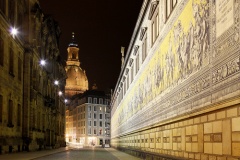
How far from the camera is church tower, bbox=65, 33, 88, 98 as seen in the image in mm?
165375

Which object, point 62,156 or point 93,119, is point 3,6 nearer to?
point 62,156

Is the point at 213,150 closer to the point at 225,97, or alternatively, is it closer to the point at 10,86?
the point at 225,97

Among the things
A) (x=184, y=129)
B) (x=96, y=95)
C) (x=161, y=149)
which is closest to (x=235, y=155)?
(x=184, y=129)

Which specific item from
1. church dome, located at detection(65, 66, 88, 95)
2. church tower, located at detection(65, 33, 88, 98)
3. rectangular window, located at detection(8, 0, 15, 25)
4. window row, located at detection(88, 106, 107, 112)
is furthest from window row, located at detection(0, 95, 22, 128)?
church dome, located at detection(65, 66, 88, 95)

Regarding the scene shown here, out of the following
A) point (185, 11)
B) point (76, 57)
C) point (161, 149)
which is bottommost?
point (161, 149)

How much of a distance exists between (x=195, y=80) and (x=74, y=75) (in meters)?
161

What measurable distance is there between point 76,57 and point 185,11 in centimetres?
17384

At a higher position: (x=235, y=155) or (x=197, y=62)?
(x=197, y=62)

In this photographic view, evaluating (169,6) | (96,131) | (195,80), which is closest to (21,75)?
(169,6)

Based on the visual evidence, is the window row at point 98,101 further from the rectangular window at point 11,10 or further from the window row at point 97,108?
the rectangular window at point 11,10

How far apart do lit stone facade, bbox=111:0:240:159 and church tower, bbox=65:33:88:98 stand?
144 m

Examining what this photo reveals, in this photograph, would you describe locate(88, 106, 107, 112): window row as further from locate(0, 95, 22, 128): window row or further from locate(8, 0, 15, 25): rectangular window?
locate(8, 0, 15, 25): rectangular window

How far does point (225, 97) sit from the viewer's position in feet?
28.0

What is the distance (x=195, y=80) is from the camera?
1123cm
